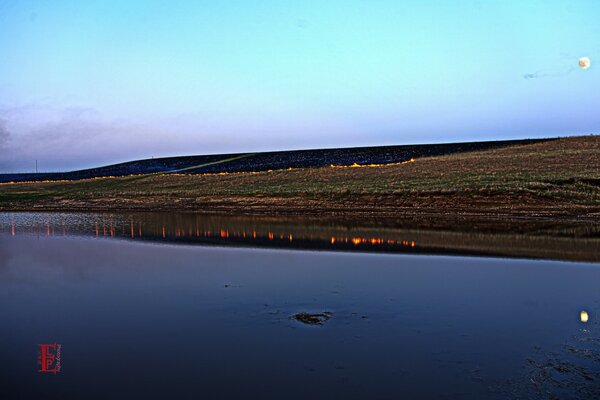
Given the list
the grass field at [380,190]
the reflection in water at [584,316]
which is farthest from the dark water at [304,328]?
the grass field at [380,190]

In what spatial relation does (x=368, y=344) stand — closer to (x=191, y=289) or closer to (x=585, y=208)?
(x=191, y=289)

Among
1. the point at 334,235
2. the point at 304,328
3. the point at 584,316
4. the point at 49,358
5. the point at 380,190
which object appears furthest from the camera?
the point at 380,190

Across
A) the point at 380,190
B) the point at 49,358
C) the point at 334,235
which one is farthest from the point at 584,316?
the point at 380,190

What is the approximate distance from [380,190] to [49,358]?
118ft

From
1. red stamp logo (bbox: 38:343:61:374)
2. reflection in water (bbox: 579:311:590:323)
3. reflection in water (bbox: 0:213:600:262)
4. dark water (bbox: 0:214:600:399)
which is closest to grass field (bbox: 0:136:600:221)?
reflection in water (bbox: 0:213:600:262)

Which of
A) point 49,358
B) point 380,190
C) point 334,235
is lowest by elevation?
point 334,235

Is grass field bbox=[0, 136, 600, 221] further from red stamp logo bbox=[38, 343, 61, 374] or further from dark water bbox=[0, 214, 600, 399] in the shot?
red stamp logo bbox=[38, 343, 61, 374]

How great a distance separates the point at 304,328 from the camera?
10.0 m

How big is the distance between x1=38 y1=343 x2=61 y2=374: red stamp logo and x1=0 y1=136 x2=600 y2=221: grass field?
90.8ft

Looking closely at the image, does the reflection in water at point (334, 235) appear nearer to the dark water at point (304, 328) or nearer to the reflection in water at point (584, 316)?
the dark water at point (304, 328)

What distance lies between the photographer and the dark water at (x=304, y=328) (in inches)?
292

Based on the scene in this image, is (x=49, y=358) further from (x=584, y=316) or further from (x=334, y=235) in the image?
(x=334, y=235)

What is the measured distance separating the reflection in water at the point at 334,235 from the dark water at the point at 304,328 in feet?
8.51

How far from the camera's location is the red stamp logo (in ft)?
26.5
